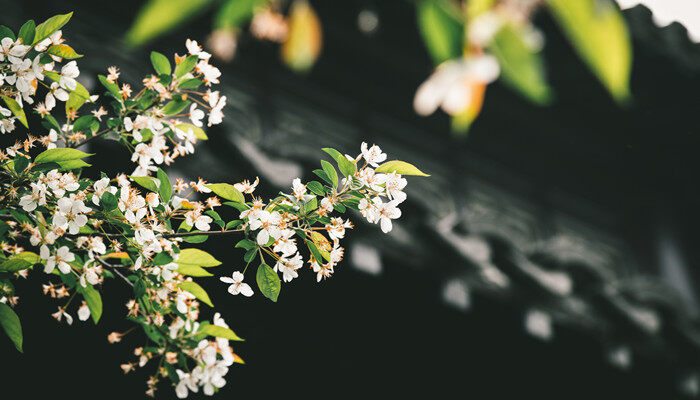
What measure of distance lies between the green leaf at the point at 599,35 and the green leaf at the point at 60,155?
1054 mm

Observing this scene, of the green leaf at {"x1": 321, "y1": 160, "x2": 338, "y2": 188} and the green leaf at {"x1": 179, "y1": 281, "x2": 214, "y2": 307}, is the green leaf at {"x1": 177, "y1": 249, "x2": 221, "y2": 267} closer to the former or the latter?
the green leaf at {"x1": 179, "y1": 281, "x2": 214, "y2": 307}

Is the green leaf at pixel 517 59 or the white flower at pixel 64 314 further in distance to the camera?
the white flower at pixel 64 314

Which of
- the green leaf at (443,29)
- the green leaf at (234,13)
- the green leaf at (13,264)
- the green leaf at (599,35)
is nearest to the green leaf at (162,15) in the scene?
the green leaf at (234,13)

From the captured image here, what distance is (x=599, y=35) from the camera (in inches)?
24.7

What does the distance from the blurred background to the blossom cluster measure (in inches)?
12.0

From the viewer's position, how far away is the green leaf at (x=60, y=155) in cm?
130

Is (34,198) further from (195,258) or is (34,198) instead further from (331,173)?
(331,173)

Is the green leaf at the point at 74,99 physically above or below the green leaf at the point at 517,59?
below

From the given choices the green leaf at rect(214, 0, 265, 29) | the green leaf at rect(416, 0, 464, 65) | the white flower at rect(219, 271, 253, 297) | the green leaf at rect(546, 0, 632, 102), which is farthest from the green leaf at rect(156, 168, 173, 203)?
the green leaf at rect(546, 0, 632, 102)

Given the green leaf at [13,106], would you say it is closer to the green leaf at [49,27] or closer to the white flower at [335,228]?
the green leaf at [49,27]

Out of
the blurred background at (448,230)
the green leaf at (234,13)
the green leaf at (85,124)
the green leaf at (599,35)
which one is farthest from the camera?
the blurred background at (448,230)

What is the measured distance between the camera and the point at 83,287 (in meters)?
1.39

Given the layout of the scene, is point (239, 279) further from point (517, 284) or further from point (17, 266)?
point (517, 284)

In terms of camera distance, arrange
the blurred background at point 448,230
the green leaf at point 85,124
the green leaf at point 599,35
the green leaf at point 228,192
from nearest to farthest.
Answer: the green leaf at point 599,35 → the green leaf at point 228,192 → the green leaf at point 85,124 → the blurred background at point 448,230
